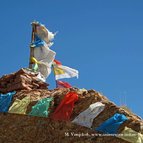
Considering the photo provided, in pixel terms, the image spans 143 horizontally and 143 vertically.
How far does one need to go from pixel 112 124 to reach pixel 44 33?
2134 cm

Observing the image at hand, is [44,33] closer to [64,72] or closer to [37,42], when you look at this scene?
[37,42]

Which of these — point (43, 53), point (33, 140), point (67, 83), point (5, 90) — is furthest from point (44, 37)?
point (33, 140)

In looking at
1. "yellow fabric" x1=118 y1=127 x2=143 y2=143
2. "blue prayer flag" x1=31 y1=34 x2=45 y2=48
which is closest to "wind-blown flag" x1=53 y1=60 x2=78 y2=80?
→ "blue prayer flag" x1=31 y1=34 x2=45 y2=48

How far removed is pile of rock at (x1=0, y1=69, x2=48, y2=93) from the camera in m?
23.3

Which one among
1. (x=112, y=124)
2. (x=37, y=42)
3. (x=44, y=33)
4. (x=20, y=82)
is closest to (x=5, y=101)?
(x=20, y=82)

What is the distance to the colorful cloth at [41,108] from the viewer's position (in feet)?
64.8

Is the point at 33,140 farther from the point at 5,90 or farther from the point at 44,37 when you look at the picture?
the point at 44,37

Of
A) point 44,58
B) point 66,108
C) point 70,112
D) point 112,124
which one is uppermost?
point 44,58

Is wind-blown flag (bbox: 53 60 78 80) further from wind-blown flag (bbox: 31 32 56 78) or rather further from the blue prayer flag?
the blue prayer flag

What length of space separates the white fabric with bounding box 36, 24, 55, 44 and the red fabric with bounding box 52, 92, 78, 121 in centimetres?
1817

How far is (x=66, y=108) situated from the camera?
64.1 ft

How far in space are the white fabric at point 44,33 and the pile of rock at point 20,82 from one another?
13.6 meters

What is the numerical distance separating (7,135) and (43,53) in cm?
1949

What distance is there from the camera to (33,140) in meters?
19.1
